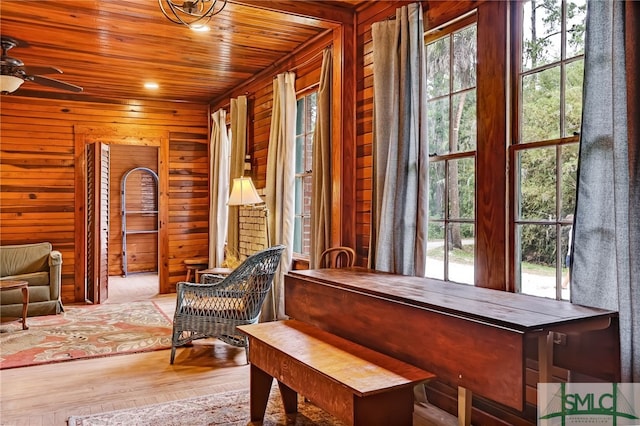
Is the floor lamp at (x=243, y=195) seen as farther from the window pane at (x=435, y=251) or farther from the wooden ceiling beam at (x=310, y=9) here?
the window pane at (x=435, y=251)

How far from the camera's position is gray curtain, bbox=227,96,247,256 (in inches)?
215

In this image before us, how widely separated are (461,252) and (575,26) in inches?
51.1

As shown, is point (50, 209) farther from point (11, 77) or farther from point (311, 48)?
point (311, 48)

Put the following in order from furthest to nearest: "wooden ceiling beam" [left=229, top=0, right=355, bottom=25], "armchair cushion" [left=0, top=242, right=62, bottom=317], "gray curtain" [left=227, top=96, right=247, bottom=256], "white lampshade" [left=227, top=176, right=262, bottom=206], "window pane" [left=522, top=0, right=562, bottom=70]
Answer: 1. "gray curtain" [left=227, top=96, right=247, bottom=256]
2. "armchair cushion" [left=0, top=242, right=62, bottom=317]
3. "white lampshade" [left=227, top=176, right=262, bottom=206]
4. "wooden ceiling beam" [left=229, top=0, right=355, bottom=25]
5. "window pane" [left=522, top=0, right=562, bottom=70]

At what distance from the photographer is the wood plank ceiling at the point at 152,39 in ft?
11.5

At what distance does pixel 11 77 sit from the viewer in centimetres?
389

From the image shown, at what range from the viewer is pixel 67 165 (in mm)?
6219

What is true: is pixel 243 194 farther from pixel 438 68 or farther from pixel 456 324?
pixel 456 324

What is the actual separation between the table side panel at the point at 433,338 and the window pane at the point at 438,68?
1399 mm

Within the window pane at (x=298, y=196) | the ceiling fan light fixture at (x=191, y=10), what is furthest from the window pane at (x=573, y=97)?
the window pane at (x=298, y=196)

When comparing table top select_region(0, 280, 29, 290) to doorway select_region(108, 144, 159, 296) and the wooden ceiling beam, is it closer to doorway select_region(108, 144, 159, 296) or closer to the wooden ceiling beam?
the wooden ceiling beam

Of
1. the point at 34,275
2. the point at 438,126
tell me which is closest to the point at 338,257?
the point at 438,126

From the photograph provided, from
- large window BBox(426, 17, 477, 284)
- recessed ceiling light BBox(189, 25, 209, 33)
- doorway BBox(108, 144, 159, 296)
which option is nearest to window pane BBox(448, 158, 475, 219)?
large window BBox(426, 17, 477, 284)

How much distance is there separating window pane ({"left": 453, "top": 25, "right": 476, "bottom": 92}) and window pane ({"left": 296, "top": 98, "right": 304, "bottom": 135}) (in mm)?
2073
